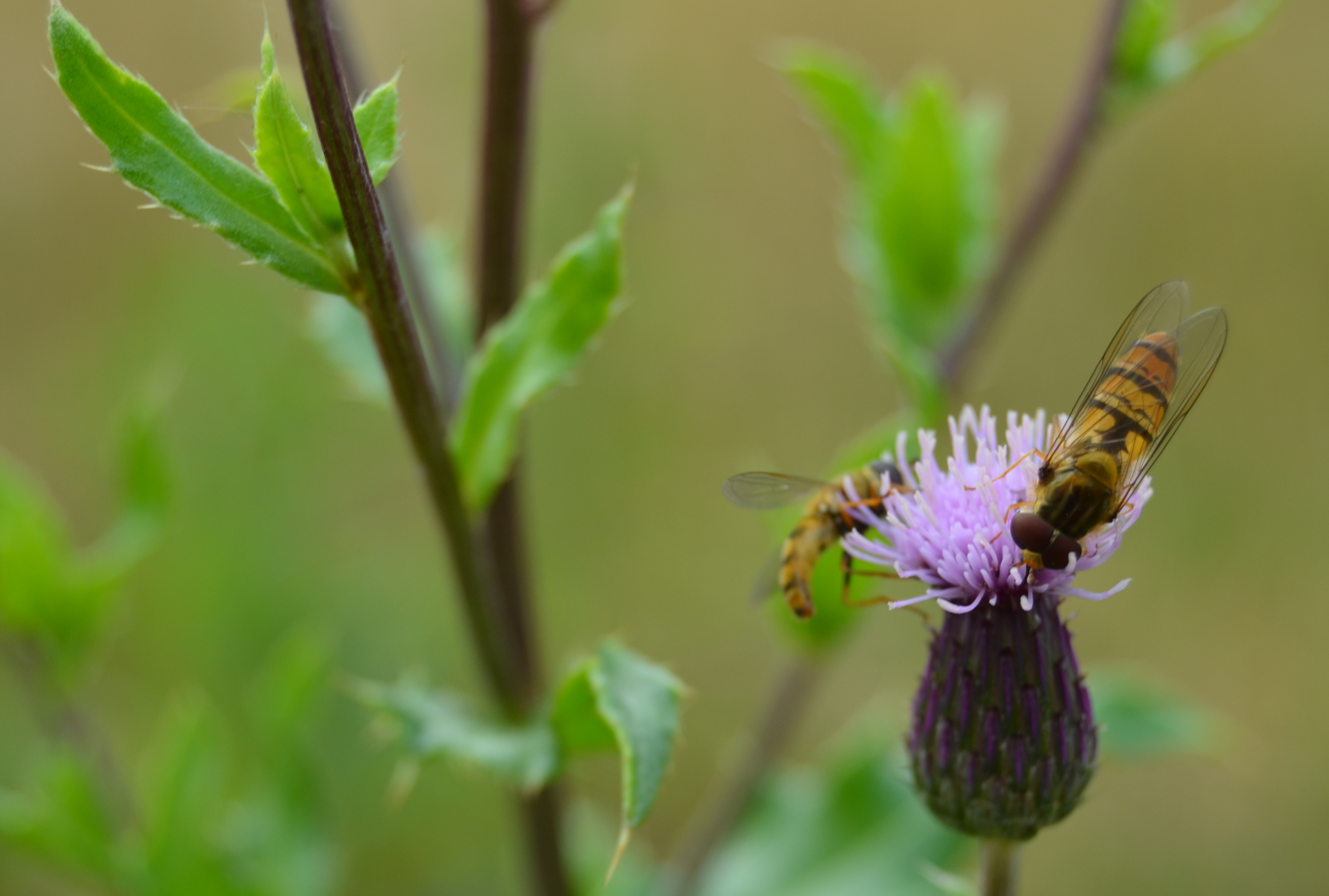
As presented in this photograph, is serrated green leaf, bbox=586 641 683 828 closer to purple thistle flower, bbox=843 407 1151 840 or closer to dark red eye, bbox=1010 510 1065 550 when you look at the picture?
purple thistle flower, bbox=843 407 1151 840

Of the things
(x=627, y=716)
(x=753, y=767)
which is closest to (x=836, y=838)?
(x=753, y=767)

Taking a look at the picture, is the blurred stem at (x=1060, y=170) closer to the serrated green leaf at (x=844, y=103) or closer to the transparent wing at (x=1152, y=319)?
the serrated green leaf at (x=844, y=103)

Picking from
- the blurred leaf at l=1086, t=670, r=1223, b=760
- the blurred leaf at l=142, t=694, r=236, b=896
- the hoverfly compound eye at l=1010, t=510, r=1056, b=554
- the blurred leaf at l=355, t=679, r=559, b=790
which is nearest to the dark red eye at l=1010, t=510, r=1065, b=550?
the hoverfly compound eye at l=1010, t=510, r=1056, b=554

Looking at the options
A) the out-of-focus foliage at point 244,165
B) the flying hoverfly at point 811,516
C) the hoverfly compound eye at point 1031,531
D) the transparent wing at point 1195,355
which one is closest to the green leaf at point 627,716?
the flying hoverfly at point 811,516

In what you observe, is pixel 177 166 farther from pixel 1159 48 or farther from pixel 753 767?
pixel 1159 48

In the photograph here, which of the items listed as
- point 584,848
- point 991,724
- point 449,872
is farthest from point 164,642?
point 991,724

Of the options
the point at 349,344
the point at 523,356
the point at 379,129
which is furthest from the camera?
the point at 349,344
